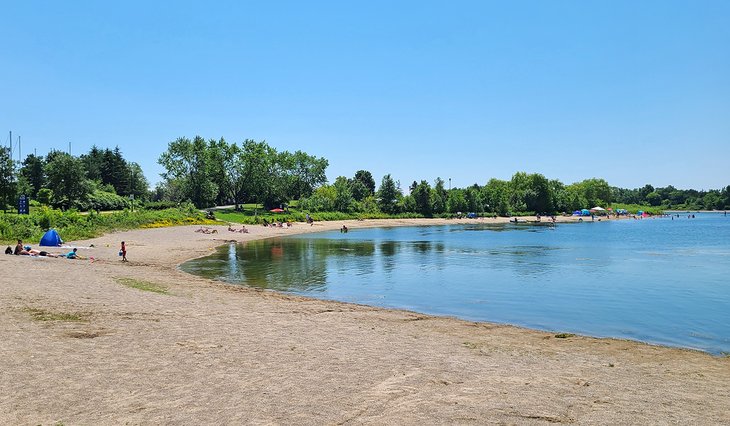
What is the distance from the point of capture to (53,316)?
1389 centimetres

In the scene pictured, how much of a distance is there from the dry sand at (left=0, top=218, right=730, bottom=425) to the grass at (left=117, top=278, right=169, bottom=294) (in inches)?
99.4

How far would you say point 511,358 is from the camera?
40.9 ft

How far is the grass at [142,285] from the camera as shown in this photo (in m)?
21.1

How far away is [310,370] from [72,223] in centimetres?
4852

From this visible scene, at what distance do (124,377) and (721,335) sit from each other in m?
18.8

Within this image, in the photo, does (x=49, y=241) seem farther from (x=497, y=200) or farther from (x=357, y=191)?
(x=497, y=200)

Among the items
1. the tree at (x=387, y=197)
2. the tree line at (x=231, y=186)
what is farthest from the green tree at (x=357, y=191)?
the tree at (x=387, y=197)

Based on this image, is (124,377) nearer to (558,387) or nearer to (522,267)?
(558,387)

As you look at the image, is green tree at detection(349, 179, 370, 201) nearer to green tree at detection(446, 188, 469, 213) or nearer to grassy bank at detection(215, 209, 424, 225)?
grassy bank at detection(215, 209, 424, 225)

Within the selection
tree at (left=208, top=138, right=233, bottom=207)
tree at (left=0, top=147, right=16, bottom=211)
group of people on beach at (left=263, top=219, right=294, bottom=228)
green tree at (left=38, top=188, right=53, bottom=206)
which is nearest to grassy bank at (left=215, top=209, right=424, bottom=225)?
group of people on beach at (left=263, top=219, right=294, bottom=228)

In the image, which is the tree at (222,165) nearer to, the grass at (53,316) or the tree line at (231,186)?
the tree line at (231,186)

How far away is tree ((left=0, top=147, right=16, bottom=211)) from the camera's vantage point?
200 feet

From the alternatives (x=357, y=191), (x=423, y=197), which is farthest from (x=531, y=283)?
(x=357, y=191)

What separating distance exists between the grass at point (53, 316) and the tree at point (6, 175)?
188ft
